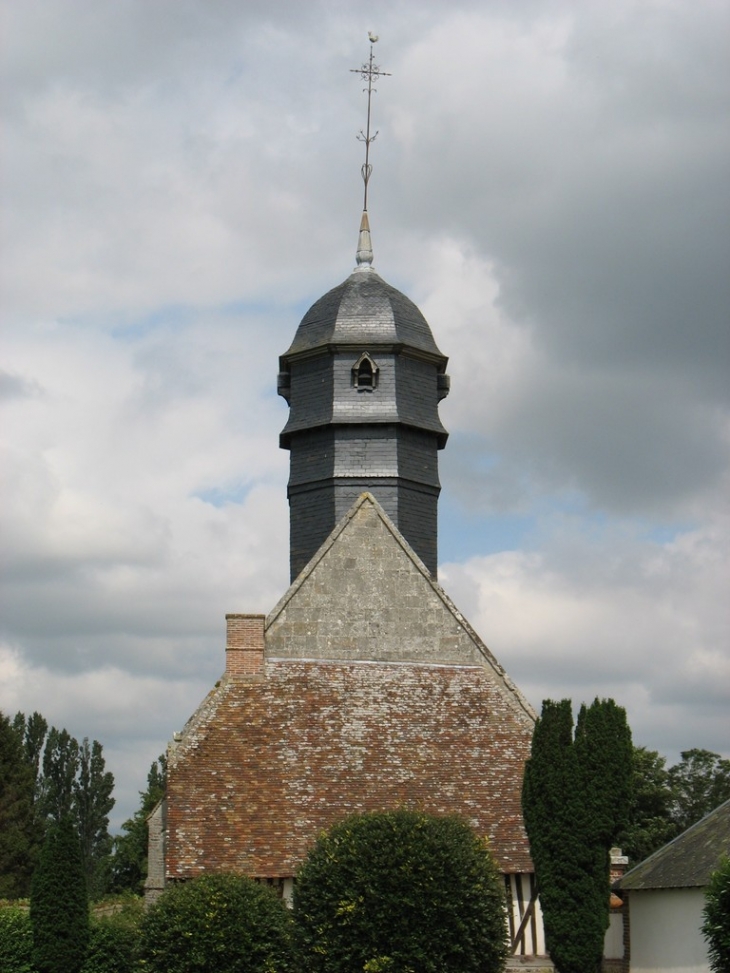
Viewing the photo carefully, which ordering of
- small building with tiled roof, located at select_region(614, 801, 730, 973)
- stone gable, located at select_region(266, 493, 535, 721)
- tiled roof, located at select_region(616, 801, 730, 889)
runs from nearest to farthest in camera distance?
small building with tiled roof, located at select_region(614, 801, 730, 973)
tiled roof, located at select_region(616, 801, 730, 889)
stone gable, located at select_region(266, 493, 535, 721)

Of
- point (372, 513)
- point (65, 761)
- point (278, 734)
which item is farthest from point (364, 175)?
point (65, 761)

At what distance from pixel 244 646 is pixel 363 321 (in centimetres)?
795

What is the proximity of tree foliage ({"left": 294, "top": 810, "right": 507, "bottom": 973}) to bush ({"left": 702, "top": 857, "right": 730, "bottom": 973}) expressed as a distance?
2.51 metres

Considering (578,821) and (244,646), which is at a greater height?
(244,646)

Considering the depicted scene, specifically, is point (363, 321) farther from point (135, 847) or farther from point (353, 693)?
point (135, 847)

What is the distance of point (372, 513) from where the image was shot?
22.7m

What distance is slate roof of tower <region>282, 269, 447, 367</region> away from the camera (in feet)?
84.8

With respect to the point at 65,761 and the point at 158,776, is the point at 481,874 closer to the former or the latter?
the point at 158,776

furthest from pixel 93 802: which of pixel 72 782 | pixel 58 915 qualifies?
pixel 58 915

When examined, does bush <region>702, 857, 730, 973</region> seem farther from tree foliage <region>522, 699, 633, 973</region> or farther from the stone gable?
the stone gable

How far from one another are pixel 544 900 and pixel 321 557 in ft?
22.8

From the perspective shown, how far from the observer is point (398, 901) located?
49.5 ft

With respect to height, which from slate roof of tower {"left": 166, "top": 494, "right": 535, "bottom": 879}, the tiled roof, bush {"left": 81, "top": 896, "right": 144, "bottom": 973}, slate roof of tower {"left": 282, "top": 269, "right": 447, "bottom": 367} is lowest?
bush {"left": 81, "top": 896, "right": 144, "bottom": 973}

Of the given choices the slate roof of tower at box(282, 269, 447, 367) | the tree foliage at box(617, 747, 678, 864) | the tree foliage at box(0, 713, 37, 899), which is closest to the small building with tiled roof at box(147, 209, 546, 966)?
the slate roof of tower at box(282, 269, 447, 367)
